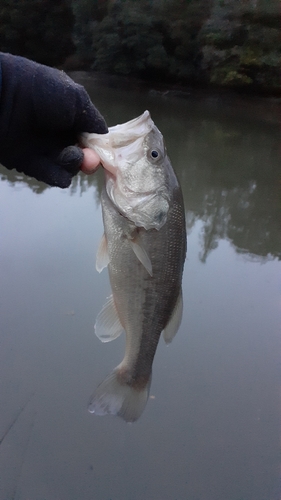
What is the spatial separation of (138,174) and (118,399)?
99cm

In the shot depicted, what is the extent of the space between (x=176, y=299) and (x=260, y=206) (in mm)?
5287

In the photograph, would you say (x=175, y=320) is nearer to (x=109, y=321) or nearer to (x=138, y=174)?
(x=109, y=321)

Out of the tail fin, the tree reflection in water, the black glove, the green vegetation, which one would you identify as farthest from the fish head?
the green vegetation

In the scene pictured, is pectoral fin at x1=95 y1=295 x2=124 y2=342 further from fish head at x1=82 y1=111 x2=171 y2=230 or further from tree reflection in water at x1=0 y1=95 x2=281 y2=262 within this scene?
tree reflection in water at x1=0 y1=95 x2=281 y2=262

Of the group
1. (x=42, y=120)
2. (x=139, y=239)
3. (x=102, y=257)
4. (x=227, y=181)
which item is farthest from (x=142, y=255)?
(x=227, y=181)

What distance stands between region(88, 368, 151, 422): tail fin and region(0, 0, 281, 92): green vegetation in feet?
47.2

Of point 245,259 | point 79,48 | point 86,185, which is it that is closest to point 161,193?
point 245,259

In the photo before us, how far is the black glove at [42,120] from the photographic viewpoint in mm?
1536

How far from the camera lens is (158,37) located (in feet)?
58.3

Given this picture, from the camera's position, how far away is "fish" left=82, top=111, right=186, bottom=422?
5.83 ft

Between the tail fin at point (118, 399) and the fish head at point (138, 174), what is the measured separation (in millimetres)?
736

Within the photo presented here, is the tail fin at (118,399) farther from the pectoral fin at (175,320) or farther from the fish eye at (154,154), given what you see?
the fish eye at (154,154)

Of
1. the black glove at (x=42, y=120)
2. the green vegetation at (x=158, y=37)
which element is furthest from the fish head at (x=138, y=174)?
the green vegetation at (x=158, y=37)

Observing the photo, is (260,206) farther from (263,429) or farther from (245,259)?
(263,429)
